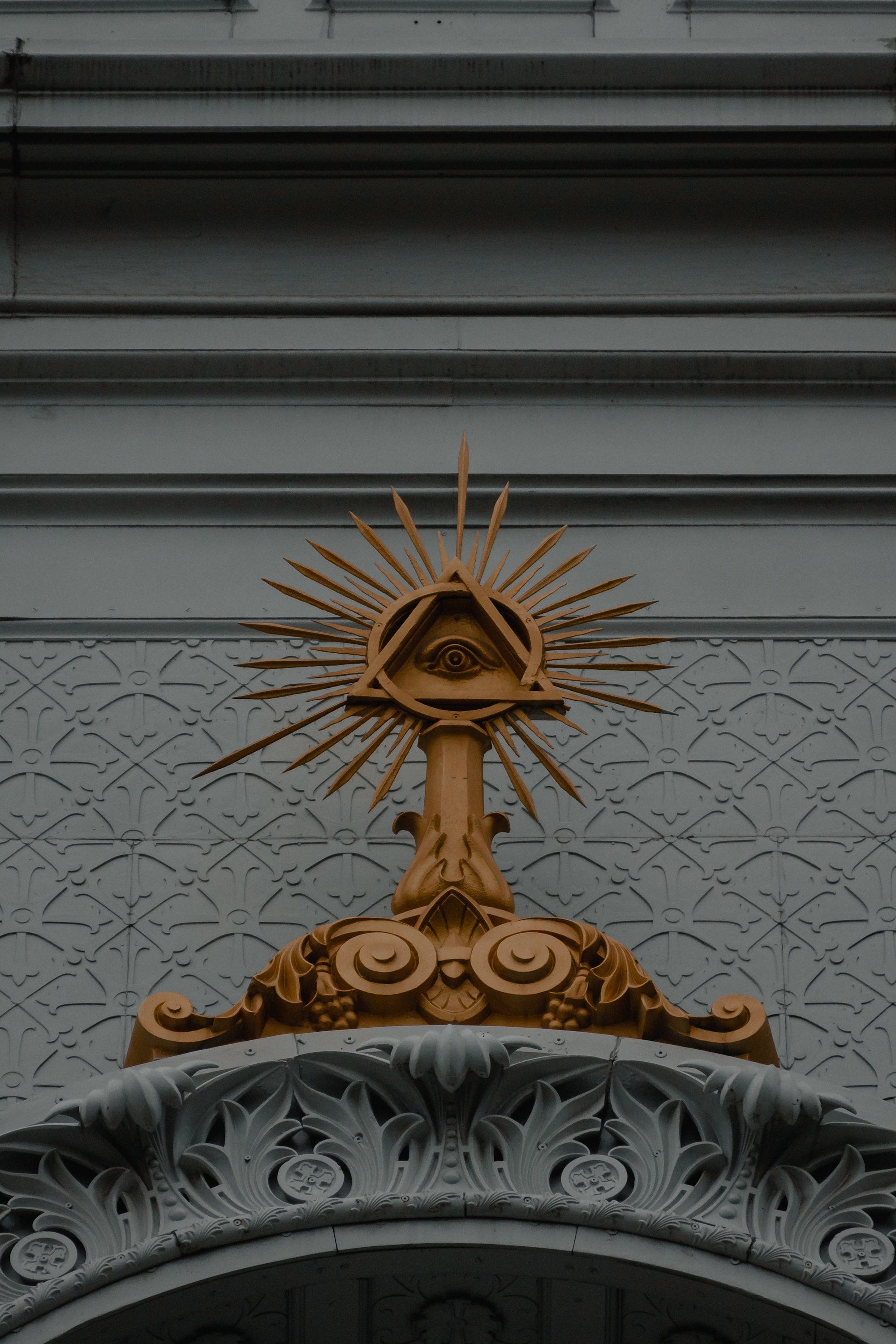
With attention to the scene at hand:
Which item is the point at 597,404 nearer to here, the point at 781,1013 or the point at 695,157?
the point at 695,157

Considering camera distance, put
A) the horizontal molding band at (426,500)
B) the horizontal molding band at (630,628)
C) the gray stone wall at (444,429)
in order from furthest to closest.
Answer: the horizontal molding band at (426,500) → the horizontal molding band at (630,628) → the gray stone wall at (444,429)

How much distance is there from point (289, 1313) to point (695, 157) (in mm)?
3278

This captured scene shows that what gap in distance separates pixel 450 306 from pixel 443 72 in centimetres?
61

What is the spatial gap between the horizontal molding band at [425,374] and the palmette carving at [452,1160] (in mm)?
2219

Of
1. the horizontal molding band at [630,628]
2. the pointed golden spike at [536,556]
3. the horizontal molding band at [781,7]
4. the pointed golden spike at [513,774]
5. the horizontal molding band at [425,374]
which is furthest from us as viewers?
the horizontal molding band at [781,7]

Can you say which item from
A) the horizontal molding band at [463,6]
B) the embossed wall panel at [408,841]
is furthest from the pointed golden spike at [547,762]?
the horizontal molding band at [463,6]

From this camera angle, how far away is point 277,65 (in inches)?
233

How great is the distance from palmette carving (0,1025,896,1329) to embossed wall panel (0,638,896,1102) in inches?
34.7

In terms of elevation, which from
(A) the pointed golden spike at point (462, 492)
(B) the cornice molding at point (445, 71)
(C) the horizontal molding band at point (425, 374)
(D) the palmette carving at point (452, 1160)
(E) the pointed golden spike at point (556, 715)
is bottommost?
(D) the palmette carving at point (452, 1160)

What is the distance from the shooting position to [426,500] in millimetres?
5602

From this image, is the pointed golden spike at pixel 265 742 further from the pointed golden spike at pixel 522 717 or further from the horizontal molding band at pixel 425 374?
the horizontal molding band at pixel 425 374

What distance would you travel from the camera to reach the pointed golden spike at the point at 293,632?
473 centimetres

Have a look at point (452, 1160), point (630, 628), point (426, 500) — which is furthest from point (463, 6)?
point (452, 1160)

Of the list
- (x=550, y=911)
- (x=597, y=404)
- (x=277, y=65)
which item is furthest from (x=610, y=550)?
(x=277, y=65)
